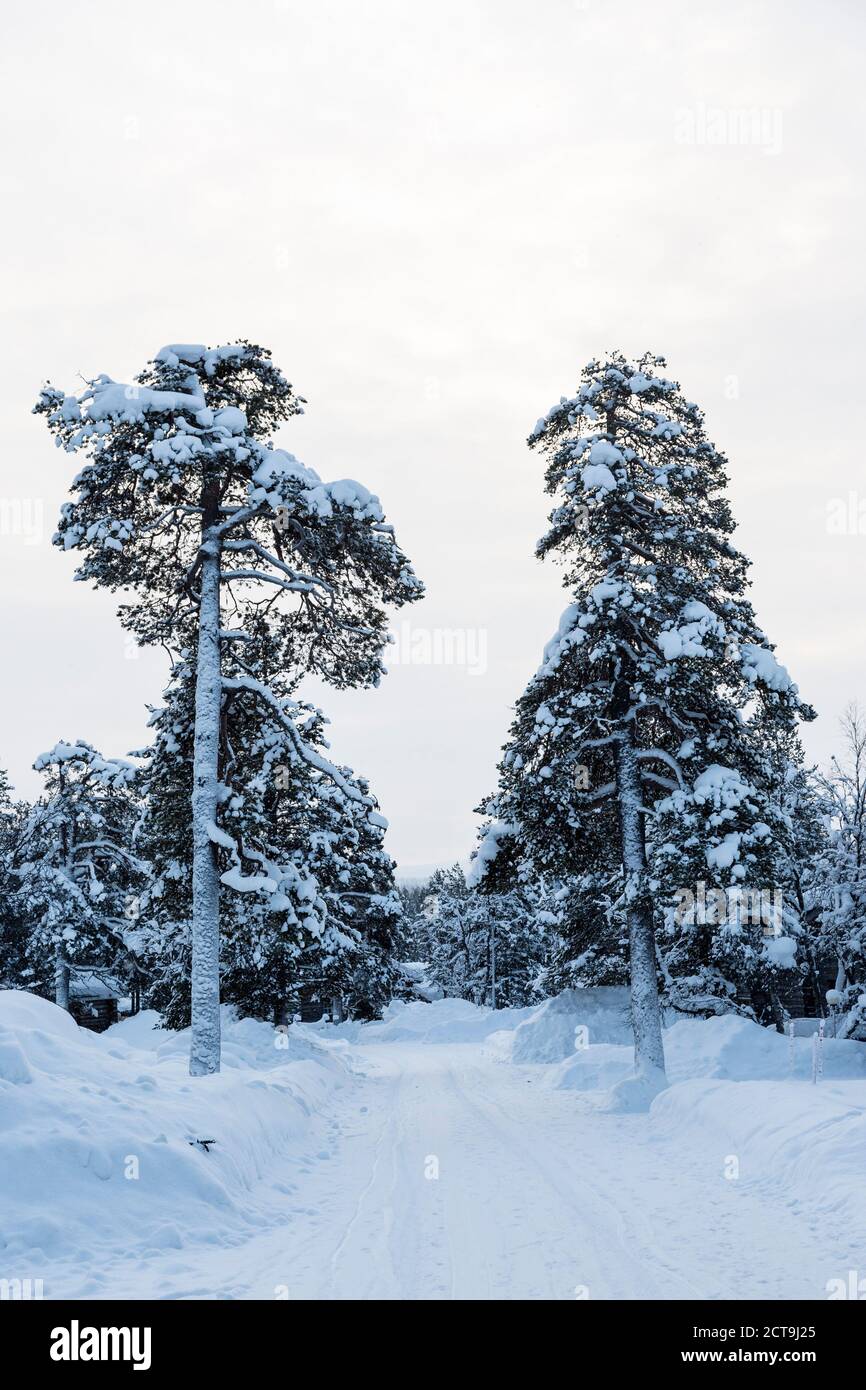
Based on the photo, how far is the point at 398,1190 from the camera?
9836 millimetres

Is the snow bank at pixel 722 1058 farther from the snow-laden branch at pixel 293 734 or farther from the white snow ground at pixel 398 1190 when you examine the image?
the snow-laden branch at pixel 293 734

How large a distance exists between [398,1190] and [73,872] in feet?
112

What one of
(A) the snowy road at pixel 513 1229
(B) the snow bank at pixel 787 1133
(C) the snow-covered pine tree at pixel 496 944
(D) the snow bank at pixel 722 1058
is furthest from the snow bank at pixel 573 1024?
(C) the snow-covered pine tree at pixel 496 944

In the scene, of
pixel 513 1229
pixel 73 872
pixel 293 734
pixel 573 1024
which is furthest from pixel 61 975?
pixel 513 1229

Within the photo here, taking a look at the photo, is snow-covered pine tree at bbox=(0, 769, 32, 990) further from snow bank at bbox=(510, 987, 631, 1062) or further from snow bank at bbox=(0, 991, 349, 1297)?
snow bank at bbox=(0, 991, 349, 1297)

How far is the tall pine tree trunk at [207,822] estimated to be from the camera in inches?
568

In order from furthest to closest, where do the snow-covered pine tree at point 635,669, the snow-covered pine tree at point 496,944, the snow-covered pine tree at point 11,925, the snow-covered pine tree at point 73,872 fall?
the snow-covered pine tree at point 496,944 → the snow-covered pine tree at point 11,925 → the snow-covered pine tree at point 73,872 → the snow-covered pine tree at point 635,669

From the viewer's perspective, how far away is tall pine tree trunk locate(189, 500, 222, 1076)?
14.4 metres

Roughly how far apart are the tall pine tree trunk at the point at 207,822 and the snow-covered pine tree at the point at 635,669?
5701mm

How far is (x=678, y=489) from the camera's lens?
63.7ft

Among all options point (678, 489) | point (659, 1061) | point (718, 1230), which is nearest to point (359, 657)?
point (678, 489)

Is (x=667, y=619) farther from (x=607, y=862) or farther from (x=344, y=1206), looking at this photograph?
(x=344, y=1206)

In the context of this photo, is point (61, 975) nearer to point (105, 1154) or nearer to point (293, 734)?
point (293, 734)

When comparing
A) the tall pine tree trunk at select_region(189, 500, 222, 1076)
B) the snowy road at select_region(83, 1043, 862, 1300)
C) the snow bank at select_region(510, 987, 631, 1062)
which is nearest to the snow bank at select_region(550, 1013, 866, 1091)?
the snowy road at select_region(83, 1043, 862, 1300)
